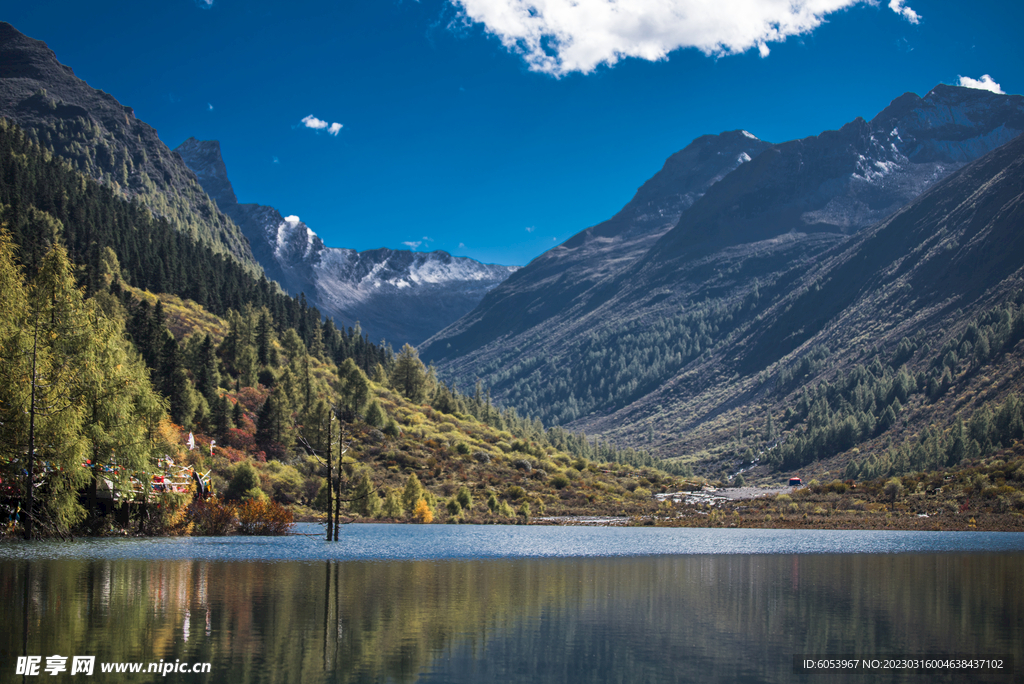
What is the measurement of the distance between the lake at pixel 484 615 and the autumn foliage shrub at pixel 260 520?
15910mm

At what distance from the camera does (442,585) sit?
33.2 metres

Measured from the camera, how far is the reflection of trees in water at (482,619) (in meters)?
18.5

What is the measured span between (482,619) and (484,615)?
0.78m

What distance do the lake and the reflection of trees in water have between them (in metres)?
0.10

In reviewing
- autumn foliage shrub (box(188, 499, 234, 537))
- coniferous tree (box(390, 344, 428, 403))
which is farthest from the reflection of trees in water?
coniferous tree (box(390, 344, 428, 403))

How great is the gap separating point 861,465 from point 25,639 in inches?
8239

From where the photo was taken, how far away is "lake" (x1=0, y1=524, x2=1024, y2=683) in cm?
1830

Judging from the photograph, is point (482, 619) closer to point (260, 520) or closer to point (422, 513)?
point (260, 520)

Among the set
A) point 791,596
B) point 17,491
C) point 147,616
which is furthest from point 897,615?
point 17,491

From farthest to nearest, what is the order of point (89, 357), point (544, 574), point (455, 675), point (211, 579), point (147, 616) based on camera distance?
point (544, 574) → point (89, 357) → point (211, 579) → point (147, 616) → point (455, 675)

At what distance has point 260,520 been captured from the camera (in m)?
64.6

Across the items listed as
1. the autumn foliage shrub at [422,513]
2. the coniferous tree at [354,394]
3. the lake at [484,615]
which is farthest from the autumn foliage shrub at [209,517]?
the coniferous tree at [354,394]

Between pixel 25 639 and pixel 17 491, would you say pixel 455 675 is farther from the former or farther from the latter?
pixel 17 491

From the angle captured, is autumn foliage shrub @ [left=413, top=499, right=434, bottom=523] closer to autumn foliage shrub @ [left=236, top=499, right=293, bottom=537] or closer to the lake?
autumn foliage shrub @ [left=236, top=499, right=293, bottom=537]
